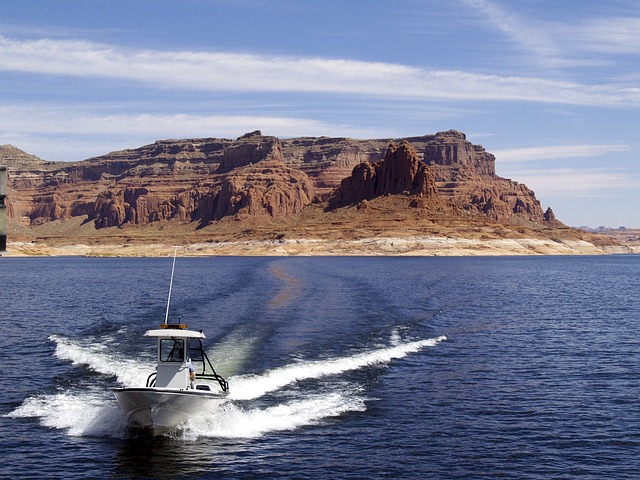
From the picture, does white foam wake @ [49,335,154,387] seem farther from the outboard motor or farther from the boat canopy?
the outboard motor

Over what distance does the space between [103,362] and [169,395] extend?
16.6 meters

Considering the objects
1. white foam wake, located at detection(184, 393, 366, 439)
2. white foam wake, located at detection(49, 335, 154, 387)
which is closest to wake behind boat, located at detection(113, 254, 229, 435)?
white foam wake, located at detection(184, 393, 366, 439)

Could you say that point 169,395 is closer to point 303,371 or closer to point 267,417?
point 267,417

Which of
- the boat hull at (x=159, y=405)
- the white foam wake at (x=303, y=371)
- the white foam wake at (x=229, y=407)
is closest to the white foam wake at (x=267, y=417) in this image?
the white foam wake at (x=229, y=407)

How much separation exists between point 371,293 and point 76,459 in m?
66.9

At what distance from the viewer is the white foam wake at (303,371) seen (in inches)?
1468

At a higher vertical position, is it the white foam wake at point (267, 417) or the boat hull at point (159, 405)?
the boat hull at point (159, 405)

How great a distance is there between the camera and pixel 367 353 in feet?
155

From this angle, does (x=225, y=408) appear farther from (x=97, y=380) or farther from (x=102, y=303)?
(x=102, y=303)

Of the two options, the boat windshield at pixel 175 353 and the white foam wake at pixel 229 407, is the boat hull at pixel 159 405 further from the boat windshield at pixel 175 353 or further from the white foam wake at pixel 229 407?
the boat windshield at pixel 175 353

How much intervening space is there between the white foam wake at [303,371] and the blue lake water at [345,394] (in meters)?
0.12

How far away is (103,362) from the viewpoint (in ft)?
144

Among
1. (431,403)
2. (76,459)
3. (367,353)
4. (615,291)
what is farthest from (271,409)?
(615,291)

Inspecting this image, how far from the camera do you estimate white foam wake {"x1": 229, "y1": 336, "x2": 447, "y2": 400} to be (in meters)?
37.3
